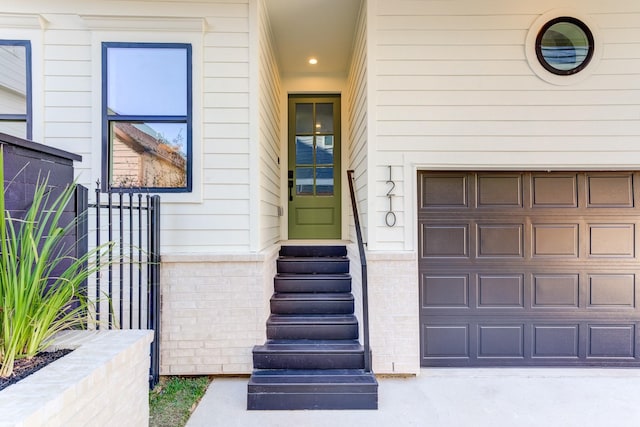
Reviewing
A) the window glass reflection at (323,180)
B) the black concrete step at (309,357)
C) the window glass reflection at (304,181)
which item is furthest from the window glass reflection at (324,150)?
the black concrete step at (309,357)

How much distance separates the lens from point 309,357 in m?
2.98

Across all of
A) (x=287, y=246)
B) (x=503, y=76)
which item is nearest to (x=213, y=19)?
(x=287, y=246)

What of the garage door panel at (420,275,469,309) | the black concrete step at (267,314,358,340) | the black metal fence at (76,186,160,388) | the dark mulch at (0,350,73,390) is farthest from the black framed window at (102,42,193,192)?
the garage door panel at (420,275,469,309)

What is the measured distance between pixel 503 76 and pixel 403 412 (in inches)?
124

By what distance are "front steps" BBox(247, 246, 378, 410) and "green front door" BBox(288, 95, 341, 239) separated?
3.39 ft

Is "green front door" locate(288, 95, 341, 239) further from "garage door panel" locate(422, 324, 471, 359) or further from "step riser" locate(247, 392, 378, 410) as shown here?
"step riser" locate(247, 392, 378, 410)

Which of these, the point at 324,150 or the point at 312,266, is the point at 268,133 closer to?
the point at 324,150

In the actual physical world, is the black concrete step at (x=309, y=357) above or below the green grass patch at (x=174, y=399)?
above

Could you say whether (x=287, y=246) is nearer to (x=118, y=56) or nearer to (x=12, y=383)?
(x=118, y=56)

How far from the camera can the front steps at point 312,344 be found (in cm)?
269

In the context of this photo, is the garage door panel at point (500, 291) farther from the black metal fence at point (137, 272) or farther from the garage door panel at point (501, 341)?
the black metal fence at point (137, 272)

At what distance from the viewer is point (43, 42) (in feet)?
10.6

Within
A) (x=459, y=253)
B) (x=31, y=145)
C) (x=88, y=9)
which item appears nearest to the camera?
(x=31, y=145)

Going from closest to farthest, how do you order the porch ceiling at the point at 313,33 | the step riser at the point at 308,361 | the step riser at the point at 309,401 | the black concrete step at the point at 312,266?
1. the step riser at the point at 309,401
2. the step riser at the point at 308,361
3. the porch ceiling at the point at 313,33
4. the black concrete step at the point at 312,266
